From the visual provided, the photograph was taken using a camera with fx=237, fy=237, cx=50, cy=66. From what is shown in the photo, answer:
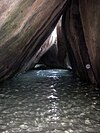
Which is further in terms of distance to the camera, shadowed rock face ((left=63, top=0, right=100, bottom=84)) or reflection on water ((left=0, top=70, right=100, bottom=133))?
shadowed rock face ((left=63, top=0, right=100, bottom=84))

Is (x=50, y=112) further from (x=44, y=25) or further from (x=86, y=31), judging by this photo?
(x=86, y=31)

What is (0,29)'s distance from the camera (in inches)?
203

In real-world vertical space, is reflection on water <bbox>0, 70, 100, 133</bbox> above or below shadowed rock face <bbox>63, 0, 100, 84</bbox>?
below

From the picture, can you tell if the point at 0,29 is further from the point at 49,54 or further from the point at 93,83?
the point at 49,54

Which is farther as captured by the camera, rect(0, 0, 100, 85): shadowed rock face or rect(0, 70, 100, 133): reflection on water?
rect(0, 0, 100, 85): shadowed rock face

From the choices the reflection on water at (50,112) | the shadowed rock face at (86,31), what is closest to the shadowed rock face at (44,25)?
the shadowed rock face at (86,31)

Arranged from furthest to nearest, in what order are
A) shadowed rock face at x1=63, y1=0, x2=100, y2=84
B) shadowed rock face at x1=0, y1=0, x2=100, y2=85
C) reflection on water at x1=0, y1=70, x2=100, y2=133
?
shadowed rock face at x1=63, y1=0, x2=100, y2=84, shadowed rock face at x1=0, y1=0, x2=100, y2=85, reflection on water at x1=0, y1=70, x2=100, y2=133

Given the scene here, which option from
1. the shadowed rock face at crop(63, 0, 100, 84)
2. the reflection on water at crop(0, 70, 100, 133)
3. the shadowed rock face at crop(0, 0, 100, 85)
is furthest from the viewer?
the shadowed rock face at crop(63, 0, 100, 84)

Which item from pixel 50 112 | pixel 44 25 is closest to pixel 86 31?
pixel 44 25

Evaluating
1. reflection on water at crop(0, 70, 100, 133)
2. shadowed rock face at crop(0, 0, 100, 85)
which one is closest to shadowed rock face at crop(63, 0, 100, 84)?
shadowed rock face at crop(0, 0, 100, 85)

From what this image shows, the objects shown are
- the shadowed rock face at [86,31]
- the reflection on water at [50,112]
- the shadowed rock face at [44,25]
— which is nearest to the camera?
the reflection on water at [50,112]

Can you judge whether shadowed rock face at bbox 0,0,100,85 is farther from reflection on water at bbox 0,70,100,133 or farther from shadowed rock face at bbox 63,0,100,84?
reflection on water at bbox 0,70,100,133

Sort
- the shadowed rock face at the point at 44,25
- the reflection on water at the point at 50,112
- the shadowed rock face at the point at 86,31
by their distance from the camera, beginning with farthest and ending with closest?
the shadowed rock face at the point at 86,31 < the shadowed rock face at the point at 44,25 < the reflection on water at the point at 50,112

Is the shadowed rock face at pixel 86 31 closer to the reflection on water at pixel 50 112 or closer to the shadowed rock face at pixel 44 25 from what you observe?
the shadowed rock face at pixel 44 25
